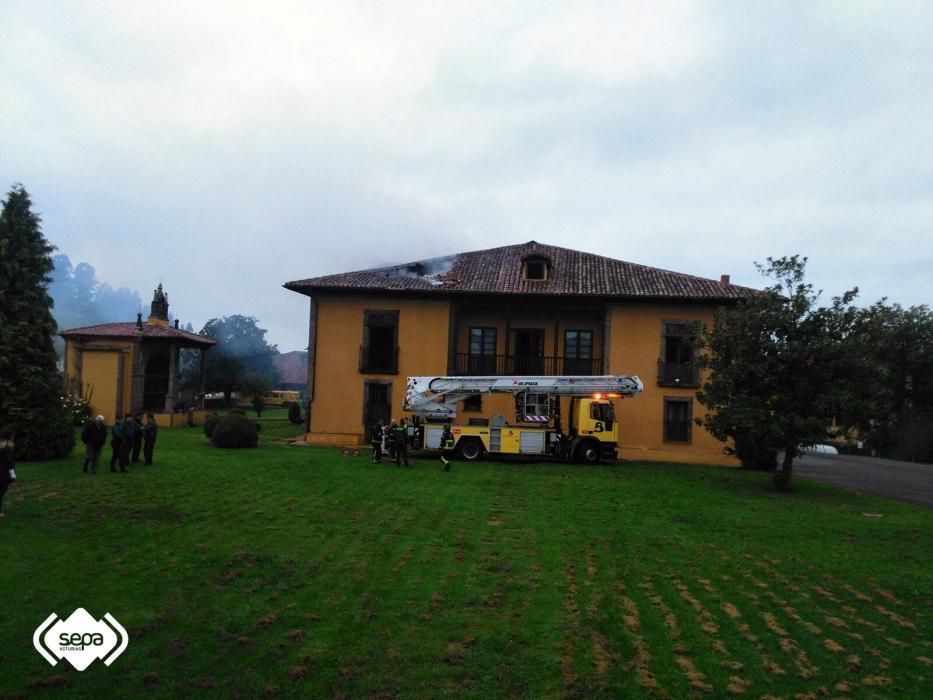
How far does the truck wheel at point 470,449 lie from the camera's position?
82.1 ft

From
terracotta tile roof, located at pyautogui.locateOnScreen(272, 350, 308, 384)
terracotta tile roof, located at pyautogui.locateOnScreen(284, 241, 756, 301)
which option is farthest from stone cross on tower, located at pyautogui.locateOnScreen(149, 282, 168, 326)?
terracotta tile roof, located at pyautogui.locateOnScreen(272, 350, 308, 384)

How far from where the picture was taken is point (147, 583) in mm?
8375

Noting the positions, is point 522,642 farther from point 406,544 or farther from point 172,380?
point 172,380

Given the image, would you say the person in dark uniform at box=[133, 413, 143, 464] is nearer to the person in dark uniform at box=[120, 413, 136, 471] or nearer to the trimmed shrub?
the person in dark uniform at box=[120, 413, 136, 471]

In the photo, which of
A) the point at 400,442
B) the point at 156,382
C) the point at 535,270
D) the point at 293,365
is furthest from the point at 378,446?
the point at 293,365

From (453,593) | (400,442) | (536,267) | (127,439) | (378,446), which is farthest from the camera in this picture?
(536,267)

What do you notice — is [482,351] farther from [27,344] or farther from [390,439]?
[27,344]

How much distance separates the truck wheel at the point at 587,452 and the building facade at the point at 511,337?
443 cm

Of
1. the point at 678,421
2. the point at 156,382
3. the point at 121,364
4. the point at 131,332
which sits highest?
the point at 131,332

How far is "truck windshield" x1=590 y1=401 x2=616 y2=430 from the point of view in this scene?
82.7 feet

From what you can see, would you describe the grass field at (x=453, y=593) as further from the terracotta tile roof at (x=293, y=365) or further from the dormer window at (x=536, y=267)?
the terracotta tile roof at (x=293, y=365)

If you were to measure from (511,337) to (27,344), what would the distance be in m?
19.1

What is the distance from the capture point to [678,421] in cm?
2916

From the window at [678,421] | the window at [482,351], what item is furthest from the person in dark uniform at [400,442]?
the window at [678,421]
